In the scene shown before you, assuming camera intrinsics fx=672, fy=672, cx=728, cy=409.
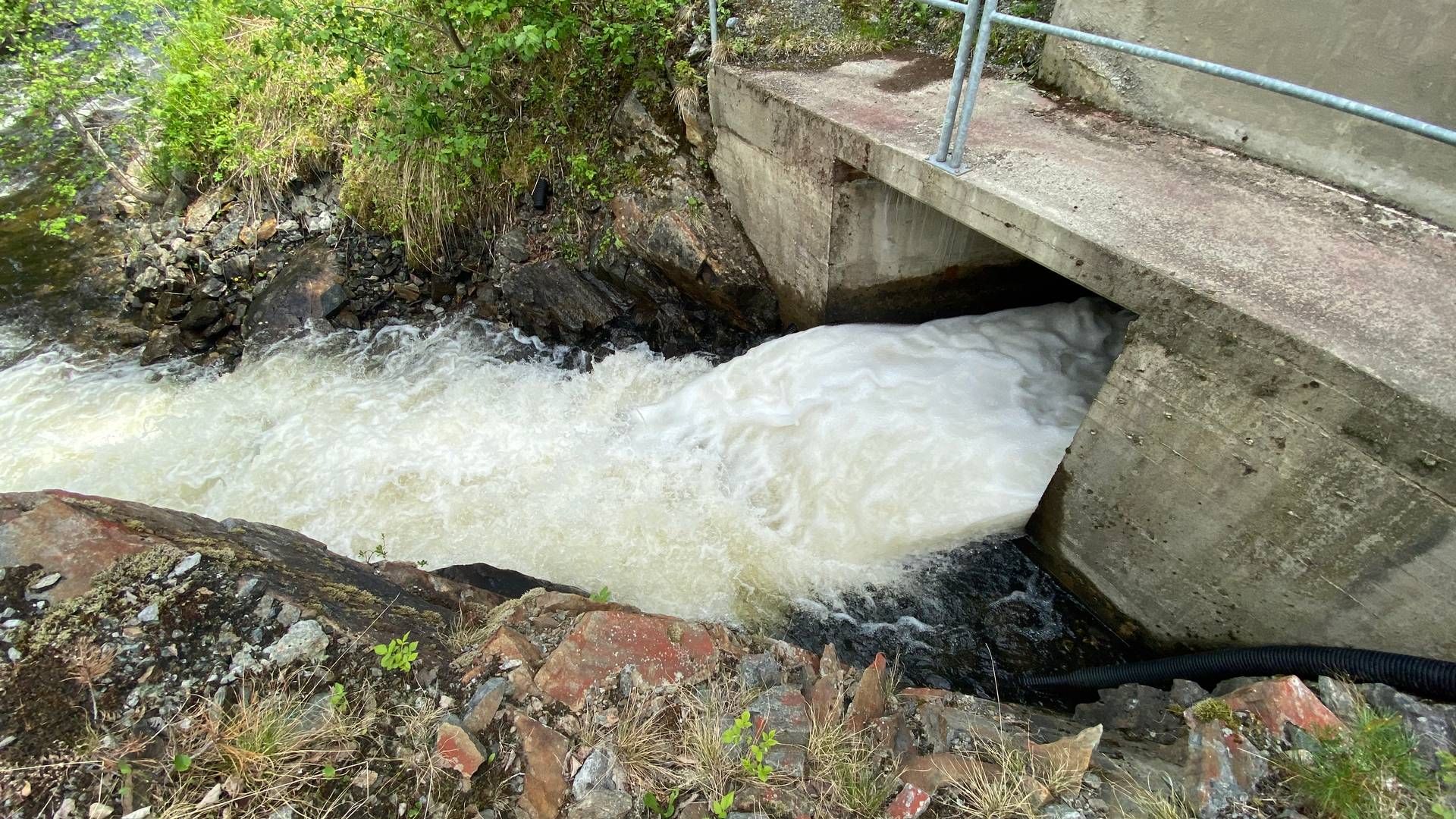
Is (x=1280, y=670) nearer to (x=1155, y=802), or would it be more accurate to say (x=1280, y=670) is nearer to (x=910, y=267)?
(x=1155, y=802)

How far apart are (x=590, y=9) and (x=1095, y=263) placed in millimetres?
4712

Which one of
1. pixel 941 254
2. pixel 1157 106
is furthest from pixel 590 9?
pixel 1157 106

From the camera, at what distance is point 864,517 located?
14.0ft

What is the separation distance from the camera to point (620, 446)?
16.6 ft

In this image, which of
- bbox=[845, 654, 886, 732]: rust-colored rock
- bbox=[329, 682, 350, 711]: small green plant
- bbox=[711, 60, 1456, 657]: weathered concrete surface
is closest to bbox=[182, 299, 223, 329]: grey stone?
bbox=[329, 682, 350, 711]: small green plant

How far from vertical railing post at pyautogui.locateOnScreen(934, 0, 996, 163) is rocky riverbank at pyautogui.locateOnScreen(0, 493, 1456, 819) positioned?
2568 millimetres

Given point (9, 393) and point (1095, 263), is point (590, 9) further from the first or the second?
point (9, 393)

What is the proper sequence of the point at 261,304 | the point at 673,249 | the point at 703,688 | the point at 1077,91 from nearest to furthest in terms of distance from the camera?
the point at 703,688, the point at 1077,91, the point at 673,249, the point at 261,304

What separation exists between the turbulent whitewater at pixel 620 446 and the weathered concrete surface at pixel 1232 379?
0.84 metres

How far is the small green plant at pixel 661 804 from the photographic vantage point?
2141 mm

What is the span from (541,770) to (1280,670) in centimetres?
302

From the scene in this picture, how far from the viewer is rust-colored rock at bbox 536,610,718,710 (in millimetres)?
2455


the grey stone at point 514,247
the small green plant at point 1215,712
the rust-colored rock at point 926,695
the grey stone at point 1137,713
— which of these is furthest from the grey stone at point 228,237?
the small green plant at point 1215,712

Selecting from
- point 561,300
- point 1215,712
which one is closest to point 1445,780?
point 1215,712
